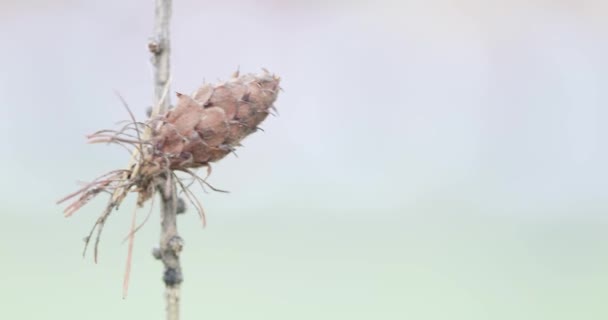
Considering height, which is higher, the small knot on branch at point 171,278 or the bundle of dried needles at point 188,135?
the bundle of dried needles at point 188,135

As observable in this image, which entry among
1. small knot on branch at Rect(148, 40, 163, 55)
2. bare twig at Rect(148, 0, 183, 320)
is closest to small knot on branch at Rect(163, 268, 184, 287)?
bare twig at Rect(148, 0, 183, 320)

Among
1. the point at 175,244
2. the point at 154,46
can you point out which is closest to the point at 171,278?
the point at 175,244

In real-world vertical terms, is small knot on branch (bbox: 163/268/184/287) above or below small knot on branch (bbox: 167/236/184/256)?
below

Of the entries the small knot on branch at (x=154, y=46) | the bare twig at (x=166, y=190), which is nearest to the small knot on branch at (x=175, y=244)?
the bare twig at (x=166, y=190)

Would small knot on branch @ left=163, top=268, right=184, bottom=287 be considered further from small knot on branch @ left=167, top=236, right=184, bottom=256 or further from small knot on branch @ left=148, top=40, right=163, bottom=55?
small knot on branch @ left=148, top=40, right=163, bottom=55

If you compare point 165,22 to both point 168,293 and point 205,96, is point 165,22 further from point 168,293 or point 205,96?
point 168,293

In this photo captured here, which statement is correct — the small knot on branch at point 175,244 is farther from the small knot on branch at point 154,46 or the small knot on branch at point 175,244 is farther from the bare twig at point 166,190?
the small knot on branch at point 154,46

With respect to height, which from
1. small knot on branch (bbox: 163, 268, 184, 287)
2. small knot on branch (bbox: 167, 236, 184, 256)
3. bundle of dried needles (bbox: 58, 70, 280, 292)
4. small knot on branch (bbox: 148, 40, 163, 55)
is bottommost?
small knot on branch (bbox: 163, 268, 184, 287)
